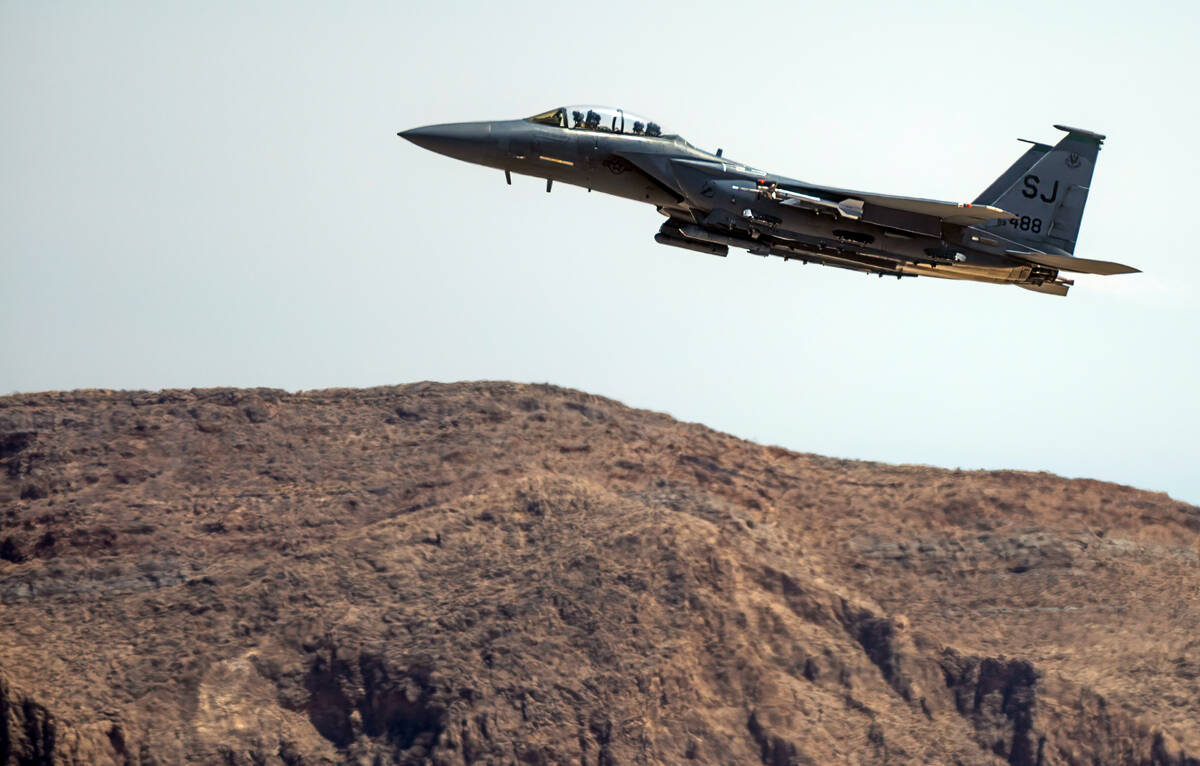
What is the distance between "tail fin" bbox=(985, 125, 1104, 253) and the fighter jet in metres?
0.55

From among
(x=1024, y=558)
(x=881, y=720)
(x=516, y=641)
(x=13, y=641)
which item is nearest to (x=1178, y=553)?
(x=1024, y=558)

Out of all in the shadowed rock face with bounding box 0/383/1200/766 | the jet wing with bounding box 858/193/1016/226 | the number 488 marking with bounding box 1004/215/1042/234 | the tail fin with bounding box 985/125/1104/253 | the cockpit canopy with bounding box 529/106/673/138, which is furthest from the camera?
the shadowed rock face with bounding box 0/383/1200/766

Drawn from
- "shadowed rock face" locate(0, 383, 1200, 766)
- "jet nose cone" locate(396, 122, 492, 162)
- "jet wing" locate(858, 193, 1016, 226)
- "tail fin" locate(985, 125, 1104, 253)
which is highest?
"tail fin" locate(985, 125, 1104, 253)

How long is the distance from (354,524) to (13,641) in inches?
636

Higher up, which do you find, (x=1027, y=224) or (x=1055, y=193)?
(x=1055, y=193)

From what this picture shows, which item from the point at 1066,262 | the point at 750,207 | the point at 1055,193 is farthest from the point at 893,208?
the point at 1055,193

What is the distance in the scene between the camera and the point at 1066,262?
38.5 meters

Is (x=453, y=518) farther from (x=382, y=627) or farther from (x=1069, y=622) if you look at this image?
(x=1069, y=622)

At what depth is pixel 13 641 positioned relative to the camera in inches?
2447

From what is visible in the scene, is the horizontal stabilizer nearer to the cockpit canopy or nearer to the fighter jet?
the fighter jet

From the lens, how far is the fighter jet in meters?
37.4

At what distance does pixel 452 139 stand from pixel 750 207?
7440 mm

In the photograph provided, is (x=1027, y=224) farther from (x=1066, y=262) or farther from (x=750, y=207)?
(x=750, y=207)

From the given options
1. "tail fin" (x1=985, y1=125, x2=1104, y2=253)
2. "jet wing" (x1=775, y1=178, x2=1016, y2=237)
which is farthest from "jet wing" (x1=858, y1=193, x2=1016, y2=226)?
"tail fin" (x1=985, y1=125, x2=1104, y2=253)
